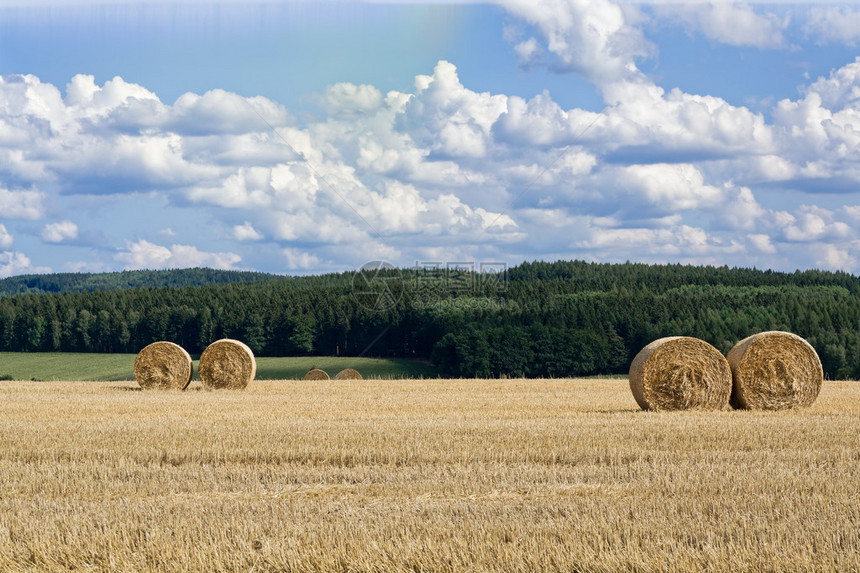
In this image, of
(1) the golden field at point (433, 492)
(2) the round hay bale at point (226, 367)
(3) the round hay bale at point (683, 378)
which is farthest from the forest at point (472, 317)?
(1) the golden field at point (433, 492)

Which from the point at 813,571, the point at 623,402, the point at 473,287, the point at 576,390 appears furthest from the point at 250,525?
the point at 473,287

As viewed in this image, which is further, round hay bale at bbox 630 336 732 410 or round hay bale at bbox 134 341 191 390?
round hay bale at bbox 134 341 191 390

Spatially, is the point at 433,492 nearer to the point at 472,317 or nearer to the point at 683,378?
the point at 683,378

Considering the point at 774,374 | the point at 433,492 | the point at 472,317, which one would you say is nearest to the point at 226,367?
the point at 774,374

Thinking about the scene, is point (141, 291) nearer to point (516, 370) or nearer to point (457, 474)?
point (516, 370)

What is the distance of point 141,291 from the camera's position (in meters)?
108

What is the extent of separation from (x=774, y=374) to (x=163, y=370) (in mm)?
20201

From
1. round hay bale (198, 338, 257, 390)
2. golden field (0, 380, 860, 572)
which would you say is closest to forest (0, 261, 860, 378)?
round hay bale (198, 338, 257, 390)

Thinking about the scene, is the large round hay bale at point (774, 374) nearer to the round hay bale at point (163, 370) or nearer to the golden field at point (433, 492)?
the golden field at point (433, 492)

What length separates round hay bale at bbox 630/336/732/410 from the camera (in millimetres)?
20047

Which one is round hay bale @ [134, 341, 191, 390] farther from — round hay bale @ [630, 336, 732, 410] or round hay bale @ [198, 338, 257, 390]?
round hay bale @ [630, 336, 732, 410]

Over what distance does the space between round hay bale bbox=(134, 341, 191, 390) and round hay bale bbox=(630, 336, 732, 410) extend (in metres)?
17.0

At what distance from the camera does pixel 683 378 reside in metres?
20.1

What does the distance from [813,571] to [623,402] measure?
1752 centimetres
